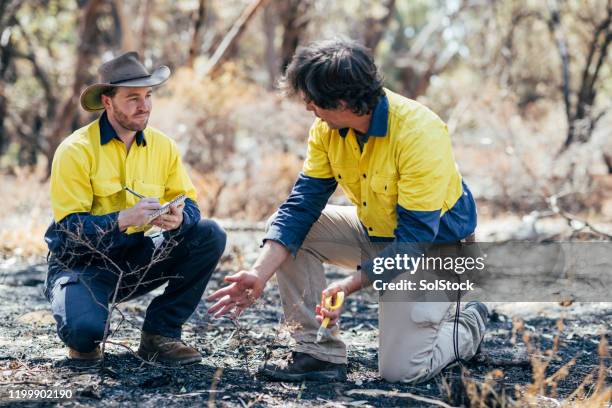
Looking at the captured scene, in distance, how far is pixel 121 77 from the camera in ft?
14.0

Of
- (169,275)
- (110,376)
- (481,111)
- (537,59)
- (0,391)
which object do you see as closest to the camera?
(0,391)

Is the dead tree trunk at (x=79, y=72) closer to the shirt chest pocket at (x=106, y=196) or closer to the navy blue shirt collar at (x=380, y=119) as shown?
the shirt chest pocket at (x=106, y=196)

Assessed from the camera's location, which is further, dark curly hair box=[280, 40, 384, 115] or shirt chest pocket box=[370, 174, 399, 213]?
shirt chest pocket box=[370, 174, 399, 213]

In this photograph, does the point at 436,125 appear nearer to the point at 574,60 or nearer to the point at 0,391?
the point at 0,391

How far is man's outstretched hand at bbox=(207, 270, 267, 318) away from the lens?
141 inches

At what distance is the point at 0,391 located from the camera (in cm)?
352

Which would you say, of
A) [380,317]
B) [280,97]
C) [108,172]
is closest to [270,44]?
[280,97]

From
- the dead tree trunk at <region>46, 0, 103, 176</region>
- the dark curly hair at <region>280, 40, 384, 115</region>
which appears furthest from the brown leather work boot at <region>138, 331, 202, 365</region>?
the dead tree trunk at <region>46, 0, 103, 176</region>

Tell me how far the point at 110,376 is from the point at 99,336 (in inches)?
8.8

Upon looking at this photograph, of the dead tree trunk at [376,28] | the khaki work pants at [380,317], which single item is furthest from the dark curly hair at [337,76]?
the dead tree trunk at [376,28]

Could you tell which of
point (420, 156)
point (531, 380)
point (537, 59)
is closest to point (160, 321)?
point (420, 156)

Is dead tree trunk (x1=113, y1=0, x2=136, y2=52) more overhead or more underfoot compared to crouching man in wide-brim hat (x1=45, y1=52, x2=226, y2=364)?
more overhead

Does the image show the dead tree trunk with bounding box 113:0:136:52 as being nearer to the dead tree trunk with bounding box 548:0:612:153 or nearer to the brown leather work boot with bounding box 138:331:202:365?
the dead tree trunk with bounding box 548:0:612:153

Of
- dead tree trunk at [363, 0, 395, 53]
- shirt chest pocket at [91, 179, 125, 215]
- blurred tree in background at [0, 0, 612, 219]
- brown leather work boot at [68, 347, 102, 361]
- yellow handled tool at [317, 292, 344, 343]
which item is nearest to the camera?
yellow handled tool at [317, 292, 344, 343]
